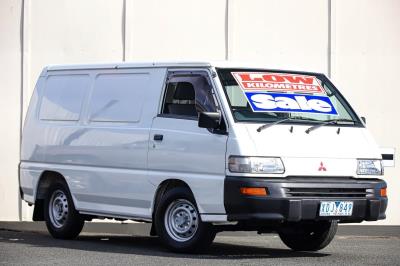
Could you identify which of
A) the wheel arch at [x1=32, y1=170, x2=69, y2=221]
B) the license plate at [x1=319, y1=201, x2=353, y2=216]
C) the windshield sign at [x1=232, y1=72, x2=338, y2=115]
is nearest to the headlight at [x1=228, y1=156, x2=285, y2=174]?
the license plate at [x1=319, y1=201, x2=353, y2=216]

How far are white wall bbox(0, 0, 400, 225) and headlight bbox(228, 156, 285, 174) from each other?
20.6 feet

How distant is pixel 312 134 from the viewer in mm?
11070

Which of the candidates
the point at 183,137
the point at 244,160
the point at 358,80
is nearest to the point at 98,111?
the point at 183,137

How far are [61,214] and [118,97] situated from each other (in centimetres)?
183

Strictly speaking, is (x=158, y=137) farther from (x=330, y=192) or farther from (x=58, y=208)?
(x=58, y=208)

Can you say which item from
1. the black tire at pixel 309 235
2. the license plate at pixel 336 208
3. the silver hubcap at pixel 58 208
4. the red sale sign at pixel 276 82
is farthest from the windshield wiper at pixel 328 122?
the silver hubcap at pixel 58 208

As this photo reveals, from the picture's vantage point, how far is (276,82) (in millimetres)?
11484

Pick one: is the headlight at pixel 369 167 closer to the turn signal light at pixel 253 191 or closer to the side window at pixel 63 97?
the turn signal light at pixel 253 191

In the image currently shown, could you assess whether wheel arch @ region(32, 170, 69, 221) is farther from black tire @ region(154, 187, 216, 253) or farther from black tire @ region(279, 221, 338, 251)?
black tire @ region(279, 221, 338, 251)

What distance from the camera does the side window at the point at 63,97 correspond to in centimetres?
1294

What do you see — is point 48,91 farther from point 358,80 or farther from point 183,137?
point 358,80

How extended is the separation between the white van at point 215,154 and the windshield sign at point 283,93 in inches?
0.5

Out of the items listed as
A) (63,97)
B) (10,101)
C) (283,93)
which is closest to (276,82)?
(283,93)

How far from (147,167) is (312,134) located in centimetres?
189
